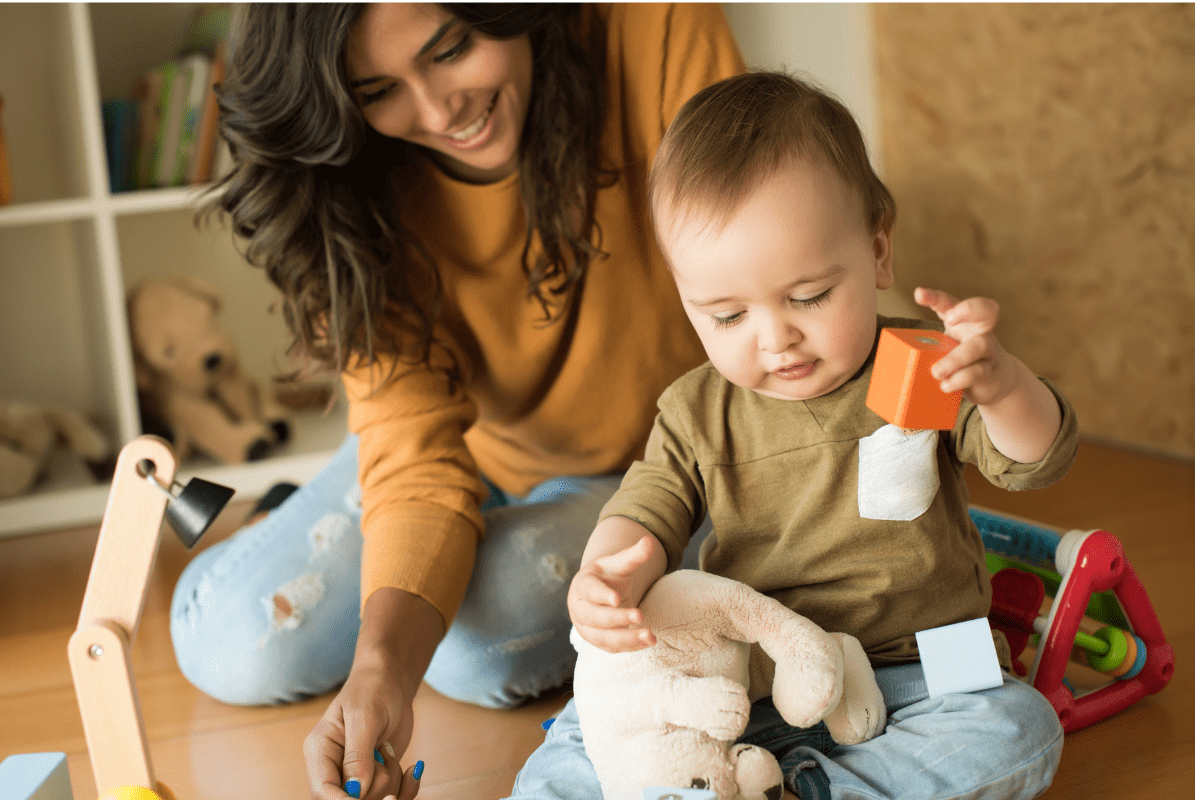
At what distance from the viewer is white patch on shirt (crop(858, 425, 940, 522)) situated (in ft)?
2.73

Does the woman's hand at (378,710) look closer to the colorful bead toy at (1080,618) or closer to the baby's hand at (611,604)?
the baby's hand at (611,604)

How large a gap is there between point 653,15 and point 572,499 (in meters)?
0.56

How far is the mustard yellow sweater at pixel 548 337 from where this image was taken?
115cm

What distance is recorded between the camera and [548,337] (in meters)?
1.24

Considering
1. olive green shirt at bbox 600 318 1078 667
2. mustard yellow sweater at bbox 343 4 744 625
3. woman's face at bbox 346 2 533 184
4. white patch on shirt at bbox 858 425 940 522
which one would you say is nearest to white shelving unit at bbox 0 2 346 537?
mustard yellow sweater at bbox 343 4 744 625

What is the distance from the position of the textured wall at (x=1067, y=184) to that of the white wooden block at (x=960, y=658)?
116cm

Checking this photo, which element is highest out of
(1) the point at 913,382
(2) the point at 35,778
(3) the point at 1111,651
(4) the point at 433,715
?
(1) the point at 913,382

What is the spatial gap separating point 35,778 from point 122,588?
0.15 metres

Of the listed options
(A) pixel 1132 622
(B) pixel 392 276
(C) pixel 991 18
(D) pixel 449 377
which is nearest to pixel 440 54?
(B) pixel 392 276

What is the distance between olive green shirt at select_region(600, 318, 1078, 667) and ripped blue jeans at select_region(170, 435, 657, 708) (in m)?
0.29

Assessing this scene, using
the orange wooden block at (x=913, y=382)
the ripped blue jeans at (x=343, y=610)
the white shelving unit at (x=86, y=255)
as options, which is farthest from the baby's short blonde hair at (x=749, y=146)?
the white shelving unit at (x=86, y=255)

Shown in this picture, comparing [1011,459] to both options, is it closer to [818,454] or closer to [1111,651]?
[818,454]

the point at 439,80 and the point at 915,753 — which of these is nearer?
the point at 915,753

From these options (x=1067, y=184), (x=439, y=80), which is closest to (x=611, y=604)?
(x=439, y=80)
